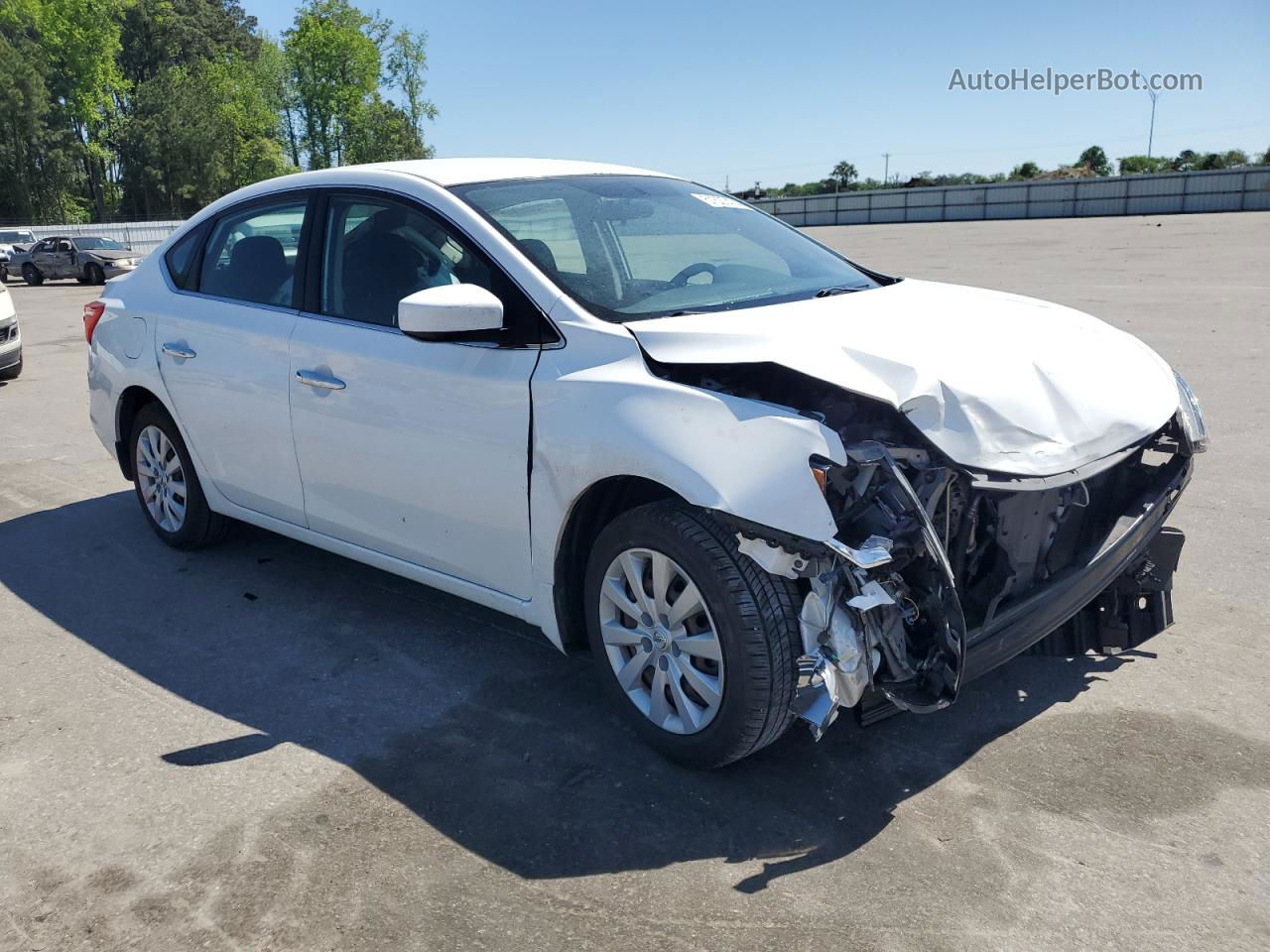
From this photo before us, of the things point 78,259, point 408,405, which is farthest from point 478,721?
point 78,259

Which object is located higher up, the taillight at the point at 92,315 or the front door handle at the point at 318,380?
the taillight at the point at 92,315

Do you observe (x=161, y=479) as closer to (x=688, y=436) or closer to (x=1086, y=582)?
(x=688, y=436)

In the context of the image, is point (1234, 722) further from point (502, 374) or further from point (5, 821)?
point (5, 821)

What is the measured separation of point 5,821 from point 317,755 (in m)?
0.90

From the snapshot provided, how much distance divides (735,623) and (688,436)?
1.77 ft

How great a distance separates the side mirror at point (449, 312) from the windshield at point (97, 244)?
31.0 meters

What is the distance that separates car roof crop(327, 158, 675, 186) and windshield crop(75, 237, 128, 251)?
29809 millimetres

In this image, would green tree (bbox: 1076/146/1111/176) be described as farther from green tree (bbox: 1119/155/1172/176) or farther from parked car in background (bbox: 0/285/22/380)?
parked car in background (bbox: 0/285/22/380)

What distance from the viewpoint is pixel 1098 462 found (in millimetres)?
3234

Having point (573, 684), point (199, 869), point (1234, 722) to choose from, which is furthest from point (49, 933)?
point (1234, 722)

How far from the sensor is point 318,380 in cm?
419

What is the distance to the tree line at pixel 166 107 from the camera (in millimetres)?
66688

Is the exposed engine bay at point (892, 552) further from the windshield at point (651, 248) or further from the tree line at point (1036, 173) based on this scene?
the tree line at point (1036, 173)

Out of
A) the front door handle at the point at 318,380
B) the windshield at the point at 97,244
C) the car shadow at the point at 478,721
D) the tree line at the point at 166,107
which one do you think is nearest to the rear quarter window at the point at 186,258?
the front door handle at the point at 318,380
